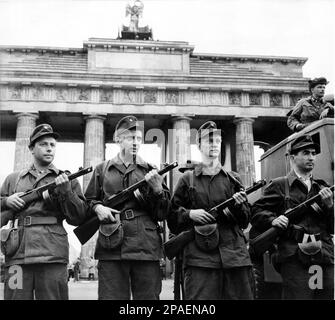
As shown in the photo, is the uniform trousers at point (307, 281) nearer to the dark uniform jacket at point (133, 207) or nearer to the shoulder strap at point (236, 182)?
the shoulder strap at point (236, 182)

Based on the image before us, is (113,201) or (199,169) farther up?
(199,169)

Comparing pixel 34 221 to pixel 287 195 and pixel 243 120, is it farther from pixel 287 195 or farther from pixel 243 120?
pixel 243 120

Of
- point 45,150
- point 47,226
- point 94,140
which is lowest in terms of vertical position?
point 47,226

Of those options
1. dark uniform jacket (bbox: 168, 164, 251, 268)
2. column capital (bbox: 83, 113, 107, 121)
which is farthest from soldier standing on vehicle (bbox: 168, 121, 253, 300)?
column capital (bbox: 83, 113, 107, 121)

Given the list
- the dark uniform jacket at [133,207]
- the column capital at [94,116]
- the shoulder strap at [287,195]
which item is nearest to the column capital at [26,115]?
the column capital at [94,116]

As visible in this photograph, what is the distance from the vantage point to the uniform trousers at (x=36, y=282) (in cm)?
452

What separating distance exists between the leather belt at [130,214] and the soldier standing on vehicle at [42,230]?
1.23ft

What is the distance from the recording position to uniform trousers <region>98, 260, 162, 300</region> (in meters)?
4.62

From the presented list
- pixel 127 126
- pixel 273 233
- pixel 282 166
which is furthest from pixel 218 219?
pixel 282 166

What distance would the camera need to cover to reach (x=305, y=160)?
514 centimetres

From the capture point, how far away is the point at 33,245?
184 inches

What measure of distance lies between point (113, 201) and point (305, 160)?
2.05m

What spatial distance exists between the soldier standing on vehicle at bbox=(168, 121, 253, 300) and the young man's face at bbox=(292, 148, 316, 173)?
2.24 feet
